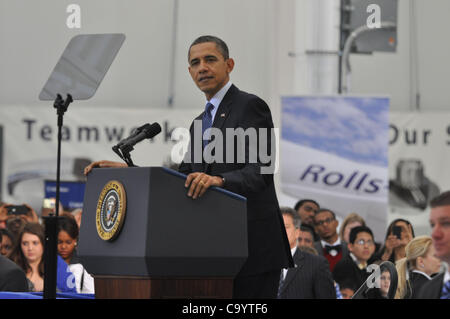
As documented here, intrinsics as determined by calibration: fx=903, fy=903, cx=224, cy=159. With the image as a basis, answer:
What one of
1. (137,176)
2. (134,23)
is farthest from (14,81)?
(137,176)

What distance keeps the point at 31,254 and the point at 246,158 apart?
11.8ft

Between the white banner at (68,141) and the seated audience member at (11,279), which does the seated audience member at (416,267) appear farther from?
the white banner at (68,141)

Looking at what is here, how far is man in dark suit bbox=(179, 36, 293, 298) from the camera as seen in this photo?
116 inches

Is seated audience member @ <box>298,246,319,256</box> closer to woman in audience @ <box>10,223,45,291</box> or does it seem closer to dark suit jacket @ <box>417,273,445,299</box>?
dark suit jacket @ <box>417,273,445,299</box>

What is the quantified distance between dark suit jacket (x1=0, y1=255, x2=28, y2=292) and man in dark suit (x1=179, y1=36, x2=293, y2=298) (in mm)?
1380

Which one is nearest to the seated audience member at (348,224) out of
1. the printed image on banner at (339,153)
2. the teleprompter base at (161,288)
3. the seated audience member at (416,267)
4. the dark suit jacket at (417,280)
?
the printed image on banner at (339,153)

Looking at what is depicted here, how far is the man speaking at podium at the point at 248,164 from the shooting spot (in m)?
2.94

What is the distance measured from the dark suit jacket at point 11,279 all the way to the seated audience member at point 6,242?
7.19 ft

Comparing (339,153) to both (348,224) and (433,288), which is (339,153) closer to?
(348,224)

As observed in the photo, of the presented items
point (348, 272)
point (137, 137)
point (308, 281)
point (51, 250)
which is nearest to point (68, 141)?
point (348, 272)

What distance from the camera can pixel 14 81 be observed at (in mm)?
9258

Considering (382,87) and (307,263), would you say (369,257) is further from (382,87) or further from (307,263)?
(382,87)

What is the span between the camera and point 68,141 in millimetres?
8797
